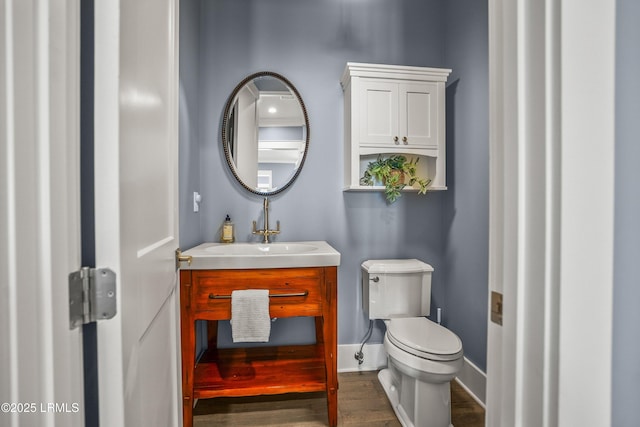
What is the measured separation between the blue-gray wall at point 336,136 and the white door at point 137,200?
105cm

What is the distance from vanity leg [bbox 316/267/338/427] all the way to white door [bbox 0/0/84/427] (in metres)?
1.16

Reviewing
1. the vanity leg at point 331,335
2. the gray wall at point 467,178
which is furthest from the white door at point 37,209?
the gray wall at point 467,178

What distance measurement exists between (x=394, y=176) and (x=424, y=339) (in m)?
1.05

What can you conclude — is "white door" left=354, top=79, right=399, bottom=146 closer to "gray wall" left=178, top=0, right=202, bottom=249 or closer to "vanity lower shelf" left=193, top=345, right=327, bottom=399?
"gray wall" left=178, top=0, right=202, bottom=249

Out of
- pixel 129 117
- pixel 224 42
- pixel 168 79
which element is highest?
pixel 224 42

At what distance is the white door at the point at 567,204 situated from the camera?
0.47 metres

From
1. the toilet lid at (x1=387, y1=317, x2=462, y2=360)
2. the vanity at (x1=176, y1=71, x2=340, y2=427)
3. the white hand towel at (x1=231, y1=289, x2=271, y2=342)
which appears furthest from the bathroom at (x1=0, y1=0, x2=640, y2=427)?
the toilet lid at (x1=387, y1=317, x2=462, y2=360)

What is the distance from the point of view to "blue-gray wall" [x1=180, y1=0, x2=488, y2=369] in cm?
205

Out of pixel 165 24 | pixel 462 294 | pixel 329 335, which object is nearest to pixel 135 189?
pixel 165 24

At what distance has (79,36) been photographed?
527mm

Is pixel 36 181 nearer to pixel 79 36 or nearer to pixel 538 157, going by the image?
pixel 79 36

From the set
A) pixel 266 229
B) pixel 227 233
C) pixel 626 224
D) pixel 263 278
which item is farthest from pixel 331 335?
pixel 626 224

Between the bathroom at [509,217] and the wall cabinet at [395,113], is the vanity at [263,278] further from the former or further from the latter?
the bathroom at [509,217]

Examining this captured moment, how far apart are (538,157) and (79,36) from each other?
0.83 m
